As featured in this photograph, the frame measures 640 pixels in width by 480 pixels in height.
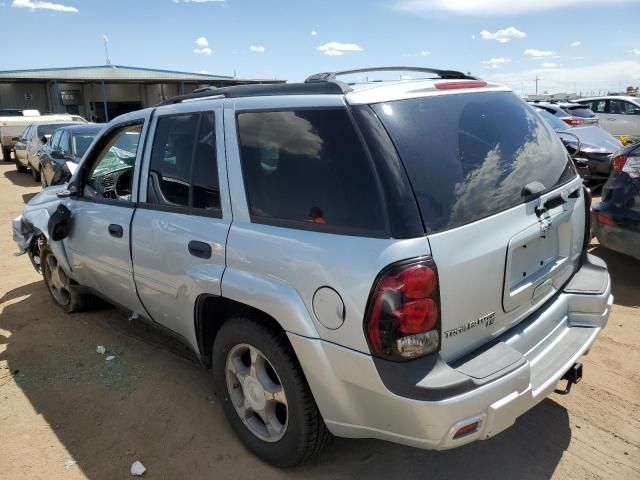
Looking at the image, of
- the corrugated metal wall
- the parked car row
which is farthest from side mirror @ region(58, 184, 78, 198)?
the corrugated metal wall

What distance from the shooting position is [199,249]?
8.84ft

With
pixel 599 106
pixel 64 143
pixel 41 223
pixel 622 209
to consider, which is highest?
pixel 599 106

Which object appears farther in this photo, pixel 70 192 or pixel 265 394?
pixel 70 192

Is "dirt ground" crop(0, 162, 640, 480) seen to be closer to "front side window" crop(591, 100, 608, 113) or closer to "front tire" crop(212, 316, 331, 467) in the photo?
"front tire" crop(212, 316, 331, 467)

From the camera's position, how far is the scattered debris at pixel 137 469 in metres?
2.65

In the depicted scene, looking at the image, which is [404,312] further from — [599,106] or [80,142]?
[599,106]

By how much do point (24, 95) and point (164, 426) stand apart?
126 ft

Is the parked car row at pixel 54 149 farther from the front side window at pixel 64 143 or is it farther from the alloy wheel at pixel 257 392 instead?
the alloy wheel at pixel 257 392

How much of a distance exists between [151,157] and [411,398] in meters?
2.24

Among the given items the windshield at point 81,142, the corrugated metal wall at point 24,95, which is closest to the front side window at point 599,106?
the windshield at point 81,142

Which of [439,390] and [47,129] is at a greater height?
[47,129]

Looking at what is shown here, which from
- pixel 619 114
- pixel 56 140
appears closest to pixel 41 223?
pixel 56 140

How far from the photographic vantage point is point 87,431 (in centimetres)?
304

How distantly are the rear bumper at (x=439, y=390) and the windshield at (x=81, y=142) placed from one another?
8468 millimetres
